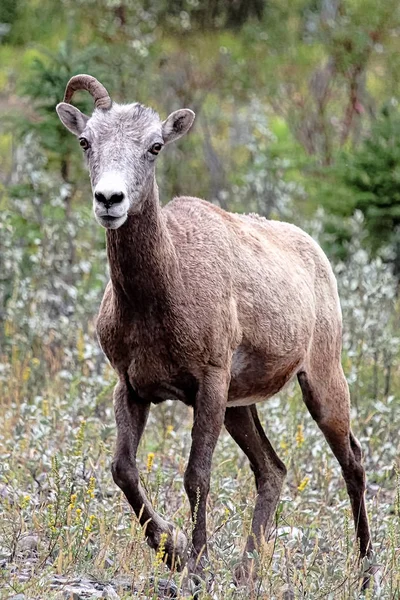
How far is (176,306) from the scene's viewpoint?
507 centimetres

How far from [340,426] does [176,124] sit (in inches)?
75.2

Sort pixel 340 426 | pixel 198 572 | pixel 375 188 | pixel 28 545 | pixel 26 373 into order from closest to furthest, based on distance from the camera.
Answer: pixel 198 572
pixel 28 545
pixel 340 426
pixel 26 373
pixel 375 188

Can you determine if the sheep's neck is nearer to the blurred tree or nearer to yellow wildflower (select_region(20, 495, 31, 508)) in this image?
yellow wildflower (select_region(20, 495, 31, 508))

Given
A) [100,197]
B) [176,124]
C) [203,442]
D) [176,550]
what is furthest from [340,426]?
[100,197]

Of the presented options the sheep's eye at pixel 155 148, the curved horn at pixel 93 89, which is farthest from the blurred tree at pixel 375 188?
the sheep's eye at pixel 155 148

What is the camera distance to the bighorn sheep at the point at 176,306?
16.4 feet

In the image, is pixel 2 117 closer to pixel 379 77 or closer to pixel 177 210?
pixel 177 210

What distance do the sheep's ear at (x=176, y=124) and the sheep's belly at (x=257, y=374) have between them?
1.04 meters

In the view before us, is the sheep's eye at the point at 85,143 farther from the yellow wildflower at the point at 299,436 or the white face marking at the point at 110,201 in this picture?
the yellow wildflower at the point at 299,436

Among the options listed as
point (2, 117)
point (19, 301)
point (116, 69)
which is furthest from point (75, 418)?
point (116, 69)

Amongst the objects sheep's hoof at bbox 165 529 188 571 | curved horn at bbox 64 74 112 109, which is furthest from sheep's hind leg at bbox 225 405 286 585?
curved horn at bbox 64 74 112 109

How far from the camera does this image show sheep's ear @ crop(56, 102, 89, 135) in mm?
5418

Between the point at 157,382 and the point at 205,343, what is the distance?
0.27m

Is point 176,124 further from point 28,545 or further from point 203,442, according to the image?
point 28,545
